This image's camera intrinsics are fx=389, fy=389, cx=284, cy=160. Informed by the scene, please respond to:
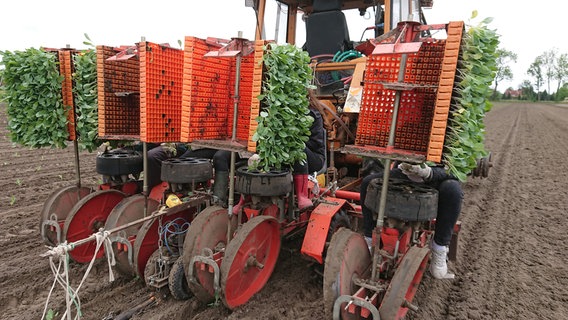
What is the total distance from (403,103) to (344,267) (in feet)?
4.45

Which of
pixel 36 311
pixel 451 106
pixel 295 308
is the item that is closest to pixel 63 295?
pixel 36 311

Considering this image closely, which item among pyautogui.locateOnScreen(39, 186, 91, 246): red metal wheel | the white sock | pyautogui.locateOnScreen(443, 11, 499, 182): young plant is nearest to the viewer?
pyautogui.locateOnScreen(443, 11, 499, 182): young plant

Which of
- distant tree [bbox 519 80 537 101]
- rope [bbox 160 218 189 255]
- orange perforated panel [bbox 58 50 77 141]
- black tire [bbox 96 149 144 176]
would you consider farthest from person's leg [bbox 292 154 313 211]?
distant tree [bbox 519 80 537 101]

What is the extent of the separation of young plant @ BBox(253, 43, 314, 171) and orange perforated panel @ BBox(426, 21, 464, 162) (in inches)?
45.0

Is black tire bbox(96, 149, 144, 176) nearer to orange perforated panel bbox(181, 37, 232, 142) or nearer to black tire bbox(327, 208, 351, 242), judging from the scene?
orange perforated panel bbox(181, 37, 232, 142)

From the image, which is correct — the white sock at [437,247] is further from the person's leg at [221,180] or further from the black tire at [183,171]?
the black tire at [183,171]

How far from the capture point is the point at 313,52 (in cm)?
570

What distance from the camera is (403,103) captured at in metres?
3.08

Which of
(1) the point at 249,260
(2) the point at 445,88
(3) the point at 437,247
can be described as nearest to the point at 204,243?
(1) the point at 249,260

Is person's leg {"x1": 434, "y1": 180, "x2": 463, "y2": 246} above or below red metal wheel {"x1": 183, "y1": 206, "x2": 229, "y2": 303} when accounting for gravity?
above

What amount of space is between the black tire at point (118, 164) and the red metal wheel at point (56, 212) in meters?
0.47

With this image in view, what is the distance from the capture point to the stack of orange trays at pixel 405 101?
9.59 ft

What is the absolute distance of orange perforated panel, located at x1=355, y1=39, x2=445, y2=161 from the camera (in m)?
2.96

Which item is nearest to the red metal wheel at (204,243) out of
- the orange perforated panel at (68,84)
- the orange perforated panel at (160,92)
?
the orange perforated panel at (160,92)
